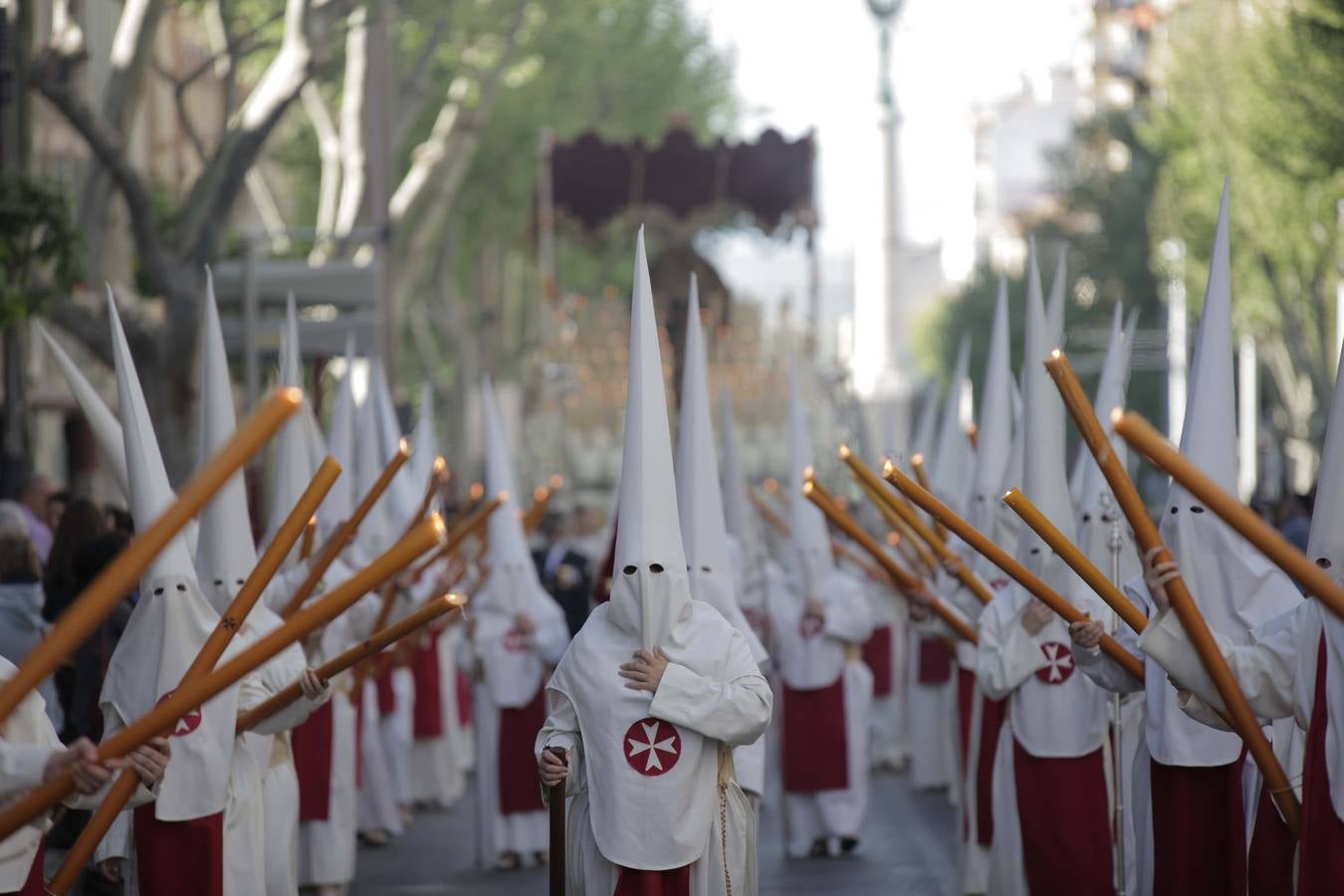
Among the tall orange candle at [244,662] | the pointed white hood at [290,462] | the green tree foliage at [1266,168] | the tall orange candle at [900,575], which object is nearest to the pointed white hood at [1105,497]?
the tall orange candle at [900,575]

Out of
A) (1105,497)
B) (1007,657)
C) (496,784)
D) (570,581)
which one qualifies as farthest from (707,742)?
(570,581)

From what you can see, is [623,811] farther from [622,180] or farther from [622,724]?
[622,180]

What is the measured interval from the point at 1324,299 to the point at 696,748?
28554 mm

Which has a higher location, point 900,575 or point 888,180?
point 888,180

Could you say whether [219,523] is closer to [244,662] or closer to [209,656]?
[209,656]

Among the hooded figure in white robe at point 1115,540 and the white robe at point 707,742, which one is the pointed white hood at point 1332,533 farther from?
the hooded figure in white robe at point 1115,540

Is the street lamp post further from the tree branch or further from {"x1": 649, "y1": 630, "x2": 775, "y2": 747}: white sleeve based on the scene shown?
{"x1": 649, "y1": 630, "x2": 775, "y2": 747}: white sleeve

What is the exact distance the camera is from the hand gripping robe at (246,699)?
7965 millimetres

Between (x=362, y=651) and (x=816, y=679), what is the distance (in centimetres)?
697

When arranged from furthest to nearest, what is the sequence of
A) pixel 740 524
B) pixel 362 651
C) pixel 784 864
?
pixel 740 524 → pixel 784 864 → pixel 362 651

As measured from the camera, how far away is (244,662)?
17.3 ft

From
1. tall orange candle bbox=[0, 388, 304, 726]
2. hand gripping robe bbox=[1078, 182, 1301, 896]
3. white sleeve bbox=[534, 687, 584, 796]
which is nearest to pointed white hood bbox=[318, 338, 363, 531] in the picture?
white sleeve bbox=[534, 687, 584, 796]

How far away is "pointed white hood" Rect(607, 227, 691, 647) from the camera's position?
7242mm

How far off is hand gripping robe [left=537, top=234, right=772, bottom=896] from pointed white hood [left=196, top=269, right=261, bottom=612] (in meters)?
1.90
